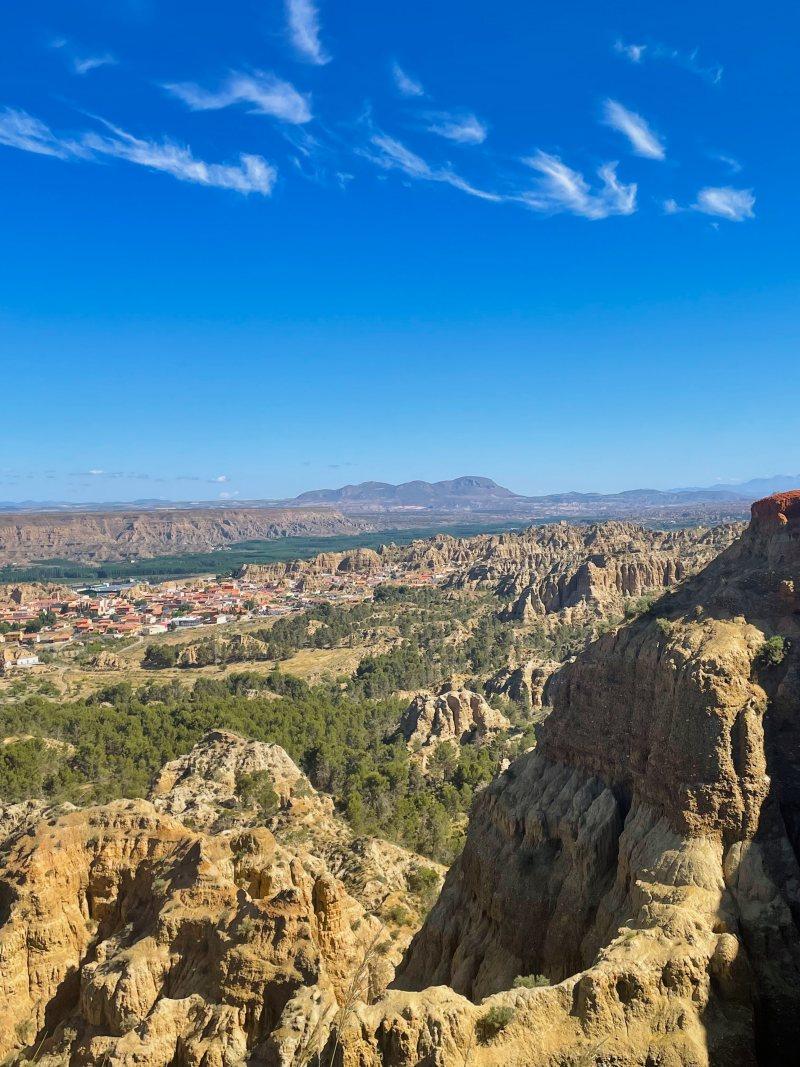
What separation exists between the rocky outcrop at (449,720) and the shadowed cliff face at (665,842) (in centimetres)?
4269

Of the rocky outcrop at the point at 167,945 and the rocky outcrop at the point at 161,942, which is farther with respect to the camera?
the rocky outcrop at the point at 161,942

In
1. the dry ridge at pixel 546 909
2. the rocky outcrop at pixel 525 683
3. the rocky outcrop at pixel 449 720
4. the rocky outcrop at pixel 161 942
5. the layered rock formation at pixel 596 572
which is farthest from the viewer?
the layered rock formation at pixel 596 572

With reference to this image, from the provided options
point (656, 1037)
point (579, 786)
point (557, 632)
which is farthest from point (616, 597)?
point (656, 1037)

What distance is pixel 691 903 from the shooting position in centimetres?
1556

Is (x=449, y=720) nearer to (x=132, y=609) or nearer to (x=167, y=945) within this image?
(x=167, y=945)

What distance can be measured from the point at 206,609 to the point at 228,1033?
15258 cm

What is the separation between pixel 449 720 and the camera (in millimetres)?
69500

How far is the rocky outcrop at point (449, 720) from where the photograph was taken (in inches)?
2672

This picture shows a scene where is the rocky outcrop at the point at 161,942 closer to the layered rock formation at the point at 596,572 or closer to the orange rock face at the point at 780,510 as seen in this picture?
the orange rock face at the point at 780,510

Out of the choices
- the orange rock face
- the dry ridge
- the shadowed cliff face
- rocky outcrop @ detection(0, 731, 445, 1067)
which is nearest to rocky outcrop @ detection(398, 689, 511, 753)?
rocky outcrop @ detection(0, 731, 445, 1067)

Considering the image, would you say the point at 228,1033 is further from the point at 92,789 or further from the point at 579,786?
the point at 92,789

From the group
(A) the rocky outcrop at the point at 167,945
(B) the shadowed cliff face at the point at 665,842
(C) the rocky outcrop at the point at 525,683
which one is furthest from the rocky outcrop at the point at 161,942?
(C) the rocky outcrop at the point at 525,683

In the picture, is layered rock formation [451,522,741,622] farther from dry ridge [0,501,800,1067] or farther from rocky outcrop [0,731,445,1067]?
rocky outcrop [0,731,445,1067]

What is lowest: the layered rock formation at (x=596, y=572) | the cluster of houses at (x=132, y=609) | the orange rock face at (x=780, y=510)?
the cluster of houses at (x=132, y=609)
